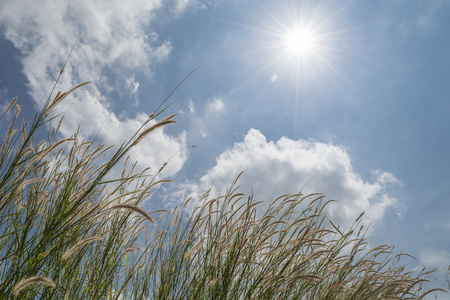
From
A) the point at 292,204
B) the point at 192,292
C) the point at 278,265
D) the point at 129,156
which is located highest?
the point at 129,156

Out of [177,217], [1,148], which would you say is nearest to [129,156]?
[177,217]

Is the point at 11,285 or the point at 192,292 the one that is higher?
the point at 192,292

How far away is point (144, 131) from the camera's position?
1.40 m

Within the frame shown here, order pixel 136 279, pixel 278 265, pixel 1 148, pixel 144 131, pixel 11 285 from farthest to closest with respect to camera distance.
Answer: pixel 136 279, pixel 278 265, pixel 1 148, pixel 11 285, pixel 144 131

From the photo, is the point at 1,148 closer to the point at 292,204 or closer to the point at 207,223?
the point at 207,223

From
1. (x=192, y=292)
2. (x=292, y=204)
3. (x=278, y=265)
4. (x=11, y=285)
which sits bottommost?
(x=11, y=285)

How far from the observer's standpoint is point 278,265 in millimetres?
2219

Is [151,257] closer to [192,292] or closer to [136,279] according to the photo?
[136,279]

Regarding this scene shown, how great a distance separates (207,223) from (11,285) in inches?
52.4

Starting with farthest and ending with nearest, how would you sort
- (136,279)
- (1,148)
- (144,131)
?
(136,279)
(1,148)
(144,131)

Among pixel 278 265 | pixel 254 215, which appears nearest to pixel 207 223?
pixel 254 215

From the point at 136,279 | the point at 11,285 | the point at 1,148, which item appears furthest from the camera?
the point at 136,279

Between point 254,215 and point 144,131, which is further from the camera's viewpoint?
point 254,215

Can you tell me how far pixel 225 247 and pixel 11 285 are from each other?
1.23 meters
